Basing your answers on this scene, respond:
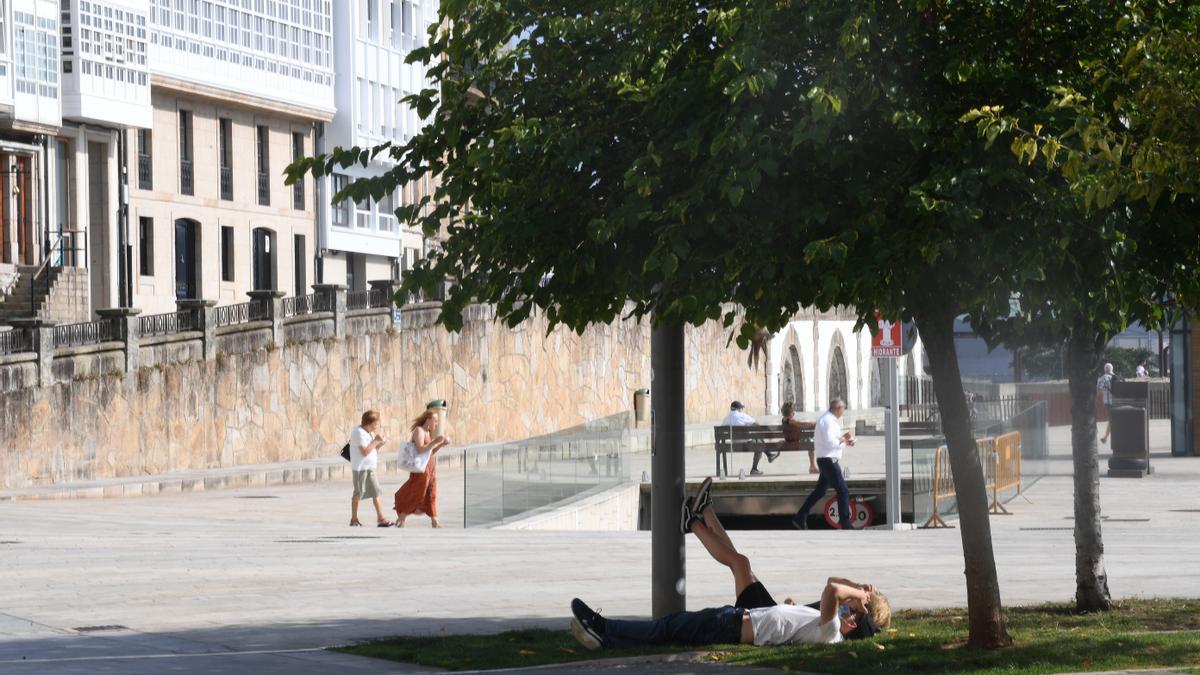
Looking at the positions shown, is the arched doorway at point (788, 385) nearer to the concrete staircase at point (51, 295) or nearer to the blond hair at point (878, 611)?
the concrete staircase at point (51, 295)

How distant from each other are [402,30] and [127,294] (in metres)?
19.4

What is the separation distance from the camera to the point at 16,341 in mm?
33906

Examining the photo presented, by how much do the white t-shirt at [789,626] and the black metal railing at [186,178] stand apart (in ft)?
135

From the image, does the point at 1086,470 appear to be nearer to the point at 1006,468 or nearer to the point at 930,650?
the point at 930,650

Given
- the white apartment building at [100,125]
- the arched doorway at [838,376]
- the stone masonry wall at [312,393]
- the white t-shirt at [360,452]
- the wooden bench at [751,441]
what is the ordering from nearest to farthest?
the white t-shirt at [360,452]
the wooden bench at [751,441]
the stone masonry wall at [312,393]
the white apartment building at [100,125]
the arched doorway at [838,376]

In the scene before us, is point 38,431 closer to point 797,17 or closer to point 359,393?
point 359,393

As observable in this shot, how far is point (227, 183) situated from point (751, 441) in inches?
948

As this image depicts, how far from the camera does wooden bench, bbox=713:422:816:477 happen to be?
33.2m

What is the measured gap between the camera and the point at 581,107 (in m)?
10.8

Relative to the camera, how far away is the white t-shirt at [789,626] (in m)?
11.7

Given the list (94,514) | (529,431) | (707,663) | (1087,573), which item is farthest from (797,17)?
(529,431)

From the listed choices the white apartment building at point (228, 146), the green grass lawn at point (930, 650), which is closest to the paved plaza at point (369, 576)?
the green grass lawn at point (930, 650)

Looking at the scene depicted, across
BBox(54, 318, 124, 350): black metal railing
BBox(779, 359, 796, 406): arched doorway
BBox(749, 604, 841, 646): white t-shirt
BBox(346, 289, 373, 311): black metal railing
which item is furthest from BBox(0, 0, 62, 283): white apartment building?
BBox(779, 359, 796, 406): arched doorway

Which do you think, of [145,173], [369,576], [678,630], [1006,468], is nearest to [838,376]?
[145,173]
